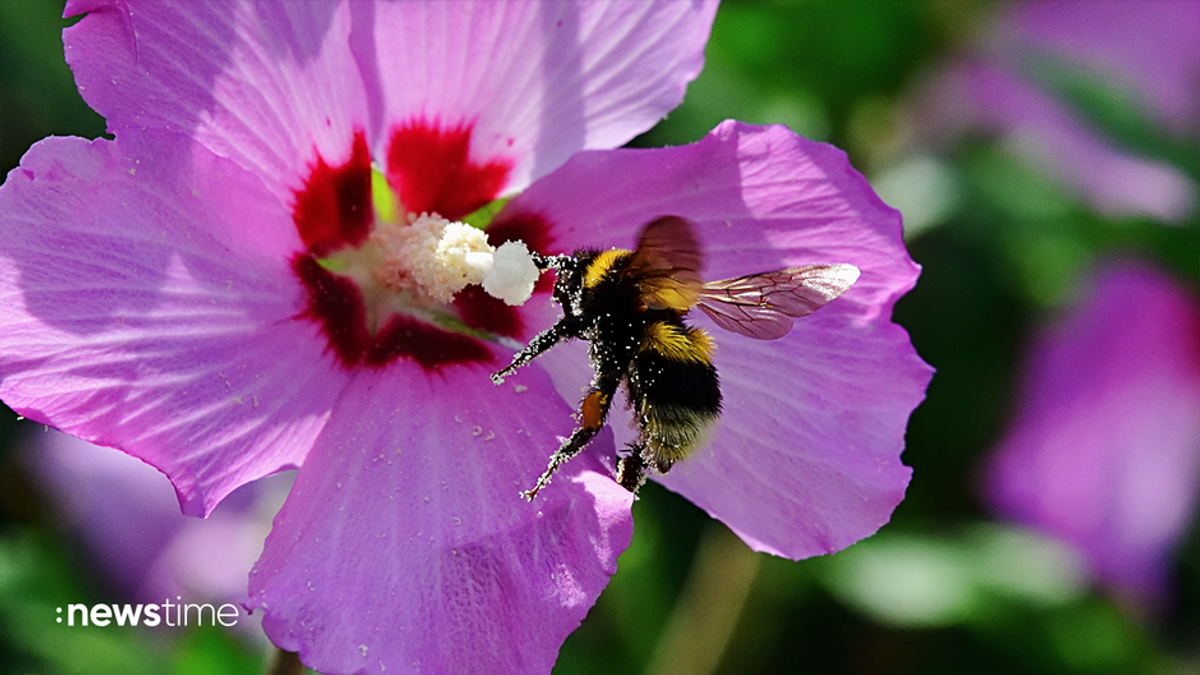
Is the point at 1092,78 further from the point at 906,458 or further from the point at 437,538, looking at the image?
the point at 437,538

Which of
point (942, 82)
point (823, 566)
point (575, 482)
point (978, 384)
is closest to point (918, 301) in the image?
point (978, 384)

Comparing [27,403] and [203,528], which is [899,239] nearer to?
[27,403]

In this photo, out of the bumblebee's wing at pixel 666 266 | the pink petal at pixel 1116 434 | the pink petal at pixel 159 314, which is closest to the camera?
the pink petal at pixel 159 314

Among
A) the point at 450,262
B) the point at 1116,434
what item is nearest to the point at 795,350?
the point at 450,262

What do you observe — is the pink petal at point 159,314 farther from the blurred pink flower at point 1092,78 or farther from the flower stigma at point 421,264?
the blurred pink flower at point 1092,78

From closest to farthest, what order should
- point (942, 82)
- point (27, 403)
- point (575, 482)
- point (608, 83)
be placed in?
point (27, 403) < point (575, 482) < point (608, 83) < point (942, 82)

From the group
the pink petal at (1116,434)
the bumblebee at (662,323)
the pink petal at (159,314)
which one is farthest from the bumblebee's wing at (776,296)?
the pink petal at (1116,434)

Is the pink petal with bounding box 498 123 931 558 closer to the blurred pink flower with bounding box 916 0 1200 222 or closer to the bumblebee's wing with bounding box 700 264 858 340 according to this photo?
the bumblebee's wing with bounding box 700 264 858 340

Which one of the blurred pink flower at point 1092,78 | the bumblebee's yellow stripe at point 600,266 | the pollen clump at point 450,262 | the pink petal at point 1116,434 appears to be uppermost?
the bumblebee's yellow stripe at point 600,266
